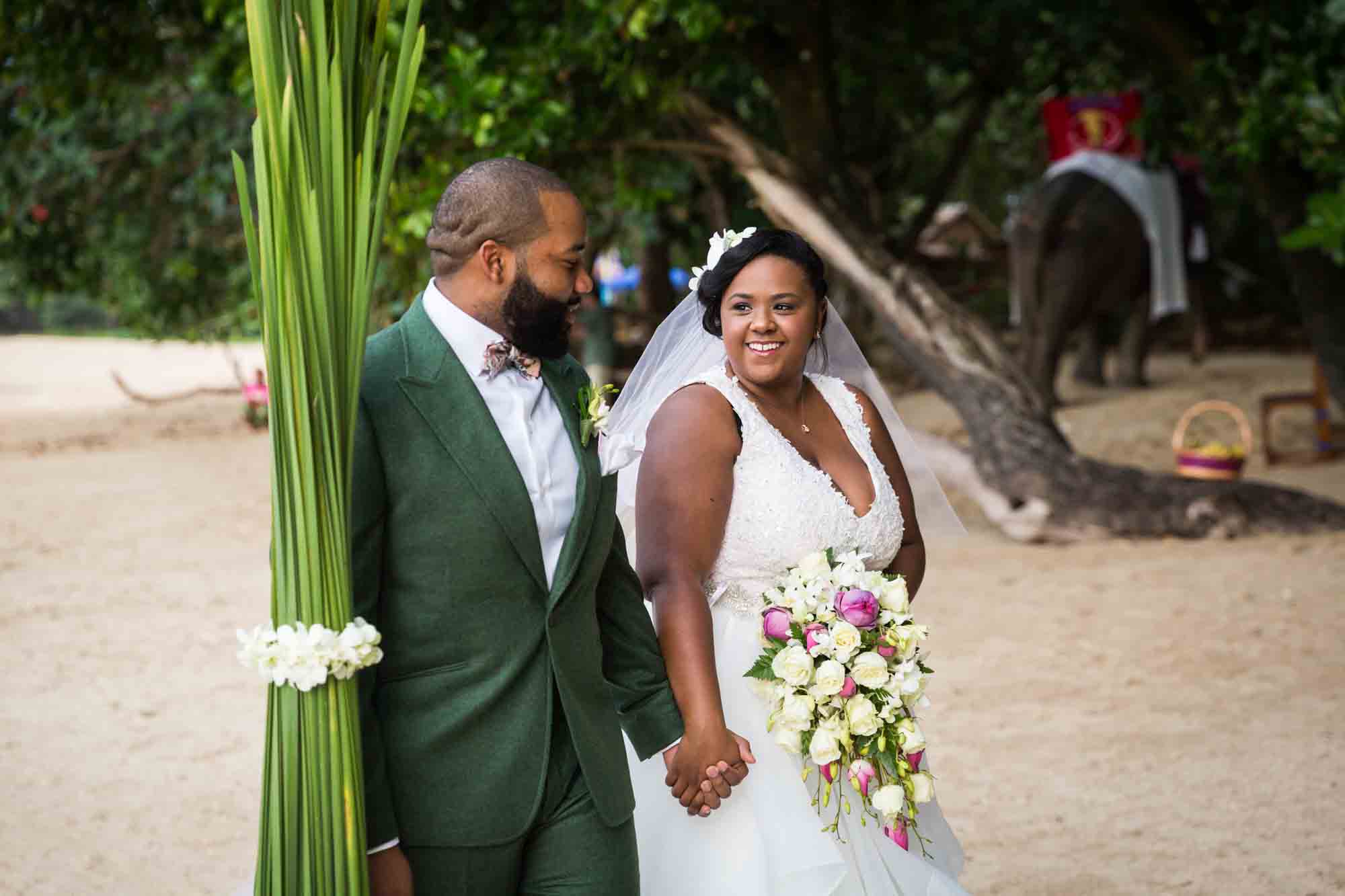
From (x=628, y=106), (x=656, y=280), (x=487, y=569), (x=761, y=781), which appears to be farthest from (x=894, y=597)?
(x=656, y=280)

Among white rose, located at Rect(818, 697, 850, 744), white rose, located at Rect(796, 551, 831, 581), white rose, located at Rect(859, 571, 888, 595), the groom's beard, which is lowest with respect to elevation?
white rose, located at Rect(818, 697, 850, 744)

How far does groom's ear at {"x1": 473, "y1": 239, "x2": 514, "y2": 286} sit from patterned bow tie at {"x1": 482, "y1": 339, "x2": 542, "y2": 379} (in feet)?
0.33

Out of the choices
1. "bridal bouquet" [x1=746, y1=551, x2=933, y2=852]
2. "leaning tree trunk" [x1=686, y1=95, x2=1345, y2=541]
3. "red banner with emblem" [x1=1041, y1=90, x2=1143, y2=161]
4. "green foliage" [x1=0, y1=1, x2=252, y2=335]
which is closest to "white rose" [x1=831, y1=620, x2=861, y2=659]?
"bridal bouquet" [x1=746, y1=551, x2=933, y2=852]

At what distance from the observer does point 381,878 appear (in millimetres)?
2336

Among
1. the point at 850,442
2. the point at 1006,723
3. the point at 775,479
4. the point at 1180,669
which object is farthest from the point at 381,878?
the point at 1180,669

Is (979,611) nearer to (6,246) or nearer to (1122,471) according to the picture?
(1122,471)

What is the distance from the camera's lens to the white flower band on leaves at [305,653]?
212 cm

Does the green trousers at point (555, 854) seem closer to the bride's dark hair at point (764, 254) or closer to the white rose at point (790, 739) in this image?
the white rose at point (790, 739)

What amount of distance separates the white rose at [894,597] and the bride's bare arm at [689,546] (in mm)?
360

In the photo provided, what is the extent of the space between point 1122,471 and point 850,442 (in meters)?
6.61

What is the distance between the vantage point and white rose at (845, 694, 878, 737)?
9.93ft

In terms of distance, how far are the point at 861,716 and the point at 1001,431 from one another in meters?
7.06

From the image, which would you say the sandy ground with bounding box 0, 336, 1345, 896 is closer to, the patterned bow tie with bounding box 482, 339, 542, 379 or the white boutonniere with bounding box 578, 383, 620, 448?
the white boutonniere with bounding box 578, 383, 620, 448

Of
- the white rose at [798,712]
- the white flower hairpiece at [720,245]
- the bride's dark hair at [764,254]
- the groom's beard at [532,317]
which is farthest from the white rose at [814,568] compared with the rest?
the groom's beard at [532,317]
